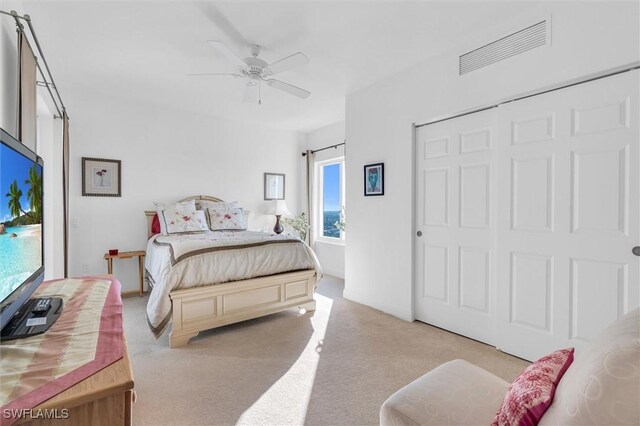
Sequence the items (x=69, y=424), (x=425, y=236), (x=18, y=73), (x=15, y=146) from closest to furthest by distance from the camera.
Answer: (x=69, y=424)
(x=15, y=146)
(x=18, y=73)
(x=425, y=236)

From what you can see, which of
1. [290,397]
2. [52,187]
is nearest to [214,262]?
[290,397]

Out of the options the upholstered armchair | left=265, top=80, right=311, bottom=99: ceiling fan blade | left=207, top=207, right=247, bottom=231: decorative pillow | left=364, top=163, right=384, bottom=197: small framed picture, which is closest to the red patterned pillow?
the upholstered armchair

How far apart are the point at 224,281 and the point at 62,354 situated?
190 centimetres

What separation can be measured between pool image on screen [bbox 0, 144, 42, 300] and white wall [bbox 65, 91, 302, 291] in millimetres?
2924

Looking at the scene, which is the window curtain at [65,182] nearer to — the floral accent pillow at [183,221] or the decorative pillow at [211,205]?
the floral accent pillow at [183,221]

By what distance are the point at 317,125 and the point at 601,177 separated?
410cm

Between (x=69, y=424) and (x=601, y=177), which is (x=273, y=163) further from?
(x=69, y=424)

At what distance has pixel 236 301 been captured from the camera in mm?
2936

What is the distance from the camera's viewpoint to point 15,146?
1190 millimetres

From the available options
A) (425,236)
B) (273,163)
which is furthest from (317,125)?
(425,236)

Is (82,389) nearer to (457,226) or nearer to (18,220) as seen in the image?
(18,220)

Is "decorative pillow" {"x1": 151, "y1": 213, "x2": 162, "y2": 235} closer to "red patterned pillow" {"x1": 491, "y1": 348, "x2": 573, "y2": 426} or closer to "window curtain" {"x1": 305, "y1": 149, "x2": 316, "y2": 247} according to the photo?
"window curtain" {"x1": 305, "y1": 149, "x2": 316, "y2": 247}

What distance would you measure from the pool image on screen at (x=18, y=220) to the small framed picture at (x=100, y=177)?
2910 millimetres

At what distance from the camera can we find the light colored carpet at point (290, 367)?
1.77 metres
